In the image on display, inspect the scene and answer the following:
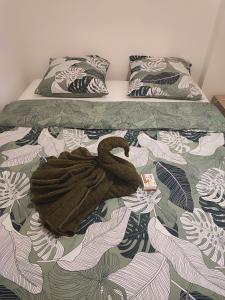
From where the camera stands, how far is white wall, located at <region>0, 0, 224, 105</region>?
188 cm

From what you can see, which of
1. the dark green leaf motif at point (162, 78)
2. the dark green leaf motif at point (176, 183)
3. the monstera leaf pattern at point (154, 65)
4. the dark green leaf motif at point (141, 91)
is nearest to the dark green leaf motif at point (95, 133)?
the dark green leaf motif at point (176, 183)

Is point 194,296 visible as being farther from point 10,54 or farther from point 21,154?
point 10,54

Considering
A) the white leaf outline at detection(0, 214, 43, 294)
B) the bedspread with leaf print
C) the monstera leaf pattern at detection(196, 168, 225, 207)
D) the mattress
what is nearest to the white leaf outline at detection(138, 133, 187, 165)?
the bedspread with leaf print

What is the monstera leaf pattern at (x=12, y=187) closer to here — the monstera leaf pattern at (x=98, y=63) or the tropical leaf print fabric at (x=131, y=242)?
the tropical leaf print fabric at (x=131, y=242)

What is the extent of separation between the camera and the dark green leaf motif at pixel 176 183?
104 cm

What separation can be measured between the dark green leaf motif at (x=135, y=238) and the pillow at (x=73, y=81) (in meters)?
1.12

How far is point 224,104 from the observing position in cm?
198

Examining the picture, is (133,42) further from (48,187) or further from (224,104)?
(48,187)

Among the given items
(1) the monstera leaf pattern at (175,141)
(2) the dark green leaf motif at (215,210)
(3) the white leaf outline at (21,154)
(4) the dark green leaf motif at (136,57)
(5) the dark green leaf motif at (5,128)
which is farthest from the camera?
(4) the dark green leaf motif at (136,57)

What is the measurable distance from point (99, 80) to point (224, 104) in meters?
1.05

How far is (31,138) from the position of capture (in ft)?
4.57

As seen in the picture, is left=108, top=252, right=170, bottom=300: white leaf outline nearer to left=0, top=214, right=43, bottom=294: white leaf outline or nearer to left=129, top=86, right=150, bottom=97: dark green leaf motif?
left=0, top=214, right=43, bottom=294: white leaf outline

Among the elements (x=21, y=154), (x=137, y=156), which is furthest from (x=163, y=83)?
(x=21, y=154)

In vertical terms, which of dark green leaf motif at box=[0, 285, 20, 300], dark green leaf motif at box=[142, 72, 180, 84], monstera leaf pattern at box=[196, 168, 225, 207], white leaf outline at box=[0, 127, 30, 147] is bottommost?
dark green leaf motif at box=[0, 285, 20, 300]
